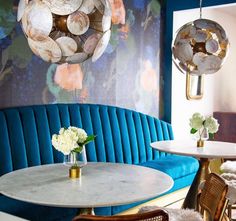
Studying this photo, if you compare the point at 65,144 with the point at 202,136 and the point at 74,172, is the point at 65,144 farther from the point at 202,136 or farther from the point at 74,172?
the point at 202,136

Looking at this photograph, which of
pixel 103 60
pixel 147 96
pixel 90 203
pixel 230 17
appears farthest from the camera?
pixel 230 17

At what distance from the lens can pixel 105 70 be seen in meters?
4.61

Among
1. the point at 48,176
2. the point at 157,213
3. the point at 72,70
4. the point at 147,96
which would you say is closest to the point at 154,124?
the point at 147,96

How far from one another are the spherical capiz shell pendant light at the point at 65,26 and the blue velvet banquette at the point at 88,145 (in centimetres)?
129

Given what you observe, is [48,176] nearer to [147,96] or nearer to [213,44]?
[213,44]

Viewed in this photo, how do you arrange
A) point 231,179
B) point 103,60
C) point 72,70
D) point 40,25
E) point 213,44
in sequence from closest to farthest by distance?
point 40,25 < point 213,44 < point 231,179 < point 72,70 < point 103,60

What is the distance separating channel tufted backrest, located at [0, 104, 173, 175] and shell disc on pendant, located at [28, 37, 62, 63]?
4.12 feet

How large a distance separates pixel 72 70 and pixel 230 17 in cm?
424

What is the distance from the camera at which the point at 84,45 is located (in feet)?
7.07

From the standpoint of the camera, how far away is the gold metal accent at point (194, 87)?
233 inches

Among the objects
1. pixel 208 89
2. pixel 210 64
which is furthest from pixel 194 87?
pixel 210 64

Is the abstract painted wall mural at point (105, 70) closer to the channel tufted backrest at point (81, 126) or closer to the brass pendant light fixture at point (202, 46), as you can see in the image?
the channel tufted backrest at point (81, 126)

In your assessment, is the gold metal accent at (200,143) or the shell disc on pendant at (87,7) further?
the gold metal accent at (200,143)

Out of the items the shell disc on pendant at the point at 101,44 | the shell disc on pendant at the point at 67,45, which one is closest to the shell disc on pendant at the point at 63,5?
the shell disc on pendant at the point at 67,45
